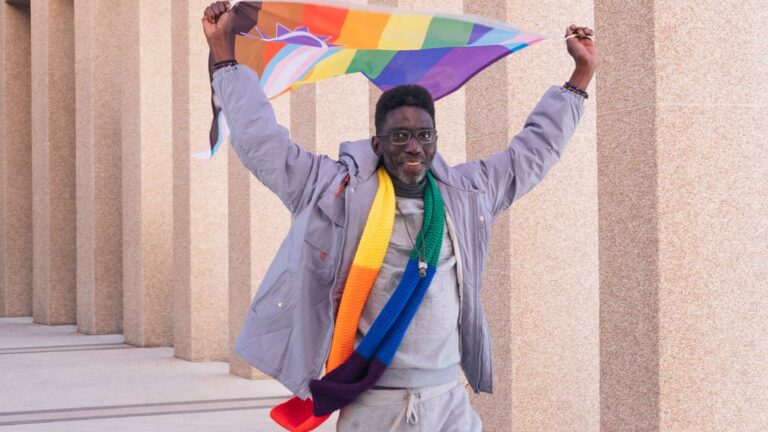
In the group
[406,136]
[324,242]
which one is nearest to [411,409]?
[324,242]

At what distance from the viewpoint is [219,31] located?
12.9ft

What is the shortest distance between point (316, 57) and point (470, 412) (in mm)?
1818

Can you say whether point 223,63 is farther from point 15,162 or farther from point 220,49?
point 15,162

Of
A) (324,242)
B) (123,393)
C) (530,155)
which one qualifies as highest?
(530,155)

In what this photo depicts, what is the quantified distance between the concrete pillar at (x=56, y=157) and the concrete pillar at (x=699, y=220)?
1688cm

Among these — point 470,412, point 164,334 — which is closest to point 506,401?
point 470,412

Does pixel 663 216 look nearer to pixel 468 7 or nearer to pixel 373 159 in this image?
pixel 373 159

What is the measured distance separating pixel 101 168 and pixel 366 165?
51.1 ft

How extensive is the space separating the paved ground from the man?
5795 millimetres

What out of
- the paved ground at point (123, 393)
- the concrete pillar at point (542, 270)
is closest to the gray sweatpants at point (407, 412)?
the concrete pillar at point (542, 270)

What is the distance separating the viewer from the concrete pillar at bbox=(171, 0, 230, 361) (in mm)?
14203

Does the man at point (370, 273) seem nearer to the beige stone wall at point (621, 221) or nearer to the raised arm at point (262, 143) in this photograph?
the raised arm at point (262, 143)

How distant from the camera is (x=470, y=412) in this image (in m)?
3.77

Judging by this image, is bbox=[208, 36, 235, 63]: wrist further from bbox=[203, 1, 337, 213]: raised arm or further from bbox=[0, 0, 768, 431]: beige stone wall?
bbox=[0, 0, 768, 431]: beige stone wall
